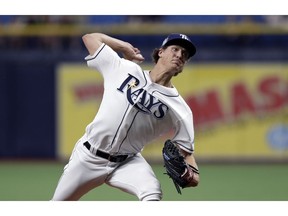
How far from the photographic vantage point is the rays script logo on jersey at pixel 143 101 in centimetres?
662

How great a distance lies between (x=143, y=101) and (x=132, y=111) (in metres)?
0.14

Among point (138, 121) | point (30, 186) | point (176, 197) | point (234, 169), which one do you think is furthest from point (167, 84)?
point (234, 169)

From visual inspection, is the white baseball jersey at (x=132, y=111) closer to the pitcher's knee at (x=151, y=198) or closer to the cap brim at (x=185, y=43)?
the cap brim at (x=185, y=43)

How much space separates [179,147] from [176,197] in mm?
3575

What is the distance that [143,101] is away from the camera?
6637 millimetres

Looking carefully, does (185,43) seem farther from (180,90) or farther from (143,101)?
(180,90)

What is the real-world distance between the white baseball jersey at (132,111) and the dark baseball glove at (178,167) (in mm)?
102

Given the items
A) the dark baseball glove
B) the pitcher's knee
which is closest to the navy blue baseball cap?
the dark baseball glove

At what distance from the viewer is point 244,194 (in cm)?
1044

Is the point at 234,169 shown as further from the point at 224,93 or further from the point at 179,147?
the point at 179,147

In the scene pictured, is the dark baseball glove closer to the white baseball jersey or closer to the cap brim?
the white baseball jersey

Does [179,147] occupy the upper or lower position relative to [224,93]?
lower

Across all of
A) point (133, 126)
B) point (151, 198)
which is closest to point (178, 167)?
point (151, 198)

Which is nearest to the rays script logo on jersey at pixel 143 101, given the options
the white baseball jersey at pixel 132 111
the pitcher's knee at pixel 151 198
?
the white baseball jersey at pixel 132 111
